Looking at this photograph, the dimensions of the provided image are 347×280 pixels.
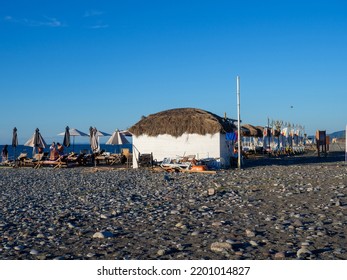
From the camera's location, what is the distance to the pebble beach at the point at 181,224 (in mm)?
5988

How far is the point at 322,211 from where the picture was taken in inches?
348

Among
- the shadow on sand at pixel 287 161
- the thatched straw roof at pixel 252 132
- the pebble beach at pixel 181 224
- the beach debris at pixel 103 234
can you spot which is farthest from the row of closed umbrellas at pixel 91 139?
the beach debris at pixel 103 234

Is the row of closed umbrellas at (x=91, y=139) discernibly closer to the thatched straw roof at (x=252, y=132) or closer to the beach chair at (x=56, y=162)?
the beach chair at (x=56, y=162)

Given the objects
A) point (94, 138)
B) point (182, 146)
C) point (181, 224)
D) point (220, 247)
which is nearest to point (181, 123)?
point (182, 146)

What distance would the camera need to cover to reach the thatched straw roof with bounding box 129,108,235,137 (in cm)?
2384

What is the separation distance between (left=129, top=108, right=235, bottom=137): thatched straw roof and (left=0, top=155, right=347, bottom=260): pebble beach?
1065 cm

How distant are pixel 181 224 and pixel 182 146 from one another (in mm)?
16818

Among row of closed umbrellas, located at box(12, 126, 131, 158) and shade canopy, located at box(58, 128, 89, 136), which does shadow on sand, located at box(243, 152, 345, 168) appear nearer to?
row of closed umbrellas, located at box(12, 126, 131, 158)

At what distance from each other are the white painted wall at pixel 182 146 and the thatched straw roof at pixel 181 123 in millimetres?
288

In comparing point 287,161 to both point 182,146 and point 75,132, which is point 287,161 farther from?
point 75,132

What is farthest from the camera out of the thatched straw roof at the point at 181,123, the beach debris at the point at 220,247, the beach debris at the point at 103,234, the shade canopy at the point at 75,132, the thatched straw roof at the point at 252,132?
the thatched straw roof at the point at 252,132

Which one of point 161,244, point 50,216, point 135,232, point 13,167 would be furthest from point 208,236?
point 13,167

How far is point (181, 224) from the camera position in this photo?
7789 mm
